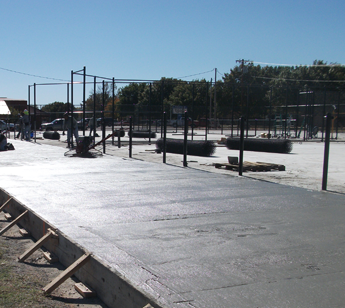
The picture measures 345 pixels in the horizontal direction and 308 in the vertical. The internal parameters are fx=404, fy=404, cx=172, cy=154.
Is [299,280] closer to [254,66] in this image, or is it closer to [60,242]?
[60,242]

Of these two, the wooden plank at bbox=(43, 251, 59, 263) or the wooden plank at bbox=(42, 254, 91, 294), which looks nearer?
the wooden plank at bbox=(42, 254, 91, 294)

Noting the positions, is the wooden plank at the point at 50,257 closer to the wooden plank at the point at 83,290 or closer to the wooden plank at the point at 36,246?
the wooden plank at the point at 36,246

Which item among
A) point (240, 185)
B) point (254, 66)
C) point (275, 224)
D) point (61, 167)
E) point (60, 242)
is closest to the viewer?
point (60, 242)

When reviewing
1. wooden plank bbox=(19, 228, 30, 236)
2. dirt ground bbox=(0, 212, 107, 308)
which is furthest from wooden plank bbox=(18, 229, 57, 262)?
wooden plank bbox=(19, 228, 30, 236)

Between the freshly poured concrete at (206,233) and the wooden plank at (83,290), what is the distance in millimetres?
294

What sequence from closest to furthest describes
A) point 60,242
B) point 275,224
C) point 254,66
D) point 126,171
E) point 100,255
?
point 100,255 < point 60,242 < point 275,224 < point 126,171 < point 254,66

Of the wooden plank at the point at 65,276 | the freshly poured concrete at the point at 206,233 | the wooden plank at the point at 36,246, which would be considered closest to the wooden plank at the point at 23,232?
the freshly poured concrete at the point at 206,233

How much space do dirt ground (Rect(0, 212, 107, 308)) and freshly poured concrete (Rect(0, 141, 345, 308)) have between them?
1.29 feet

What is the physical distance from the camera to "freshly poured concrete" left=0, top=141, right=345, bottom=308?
10.7 ft

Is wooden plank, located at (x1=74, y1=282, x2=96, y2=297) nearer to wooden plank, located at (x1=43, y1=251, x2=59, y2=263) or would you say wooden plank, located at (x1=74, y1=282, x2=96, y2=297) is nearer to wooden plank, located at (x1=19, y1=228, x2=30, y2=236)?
wooden plank, located at (x1=43, y1=251, x2=59, y2=263)

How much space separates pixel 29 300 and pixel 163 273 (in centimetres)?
119

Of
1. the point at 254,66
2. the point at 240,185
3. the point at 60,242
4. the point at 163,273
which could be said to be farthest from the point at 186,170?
the point at 254,66

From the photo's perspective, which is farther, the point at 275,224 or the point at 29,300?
the point at 275,224

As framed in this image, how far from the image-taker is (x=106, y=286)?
348 centimetres
